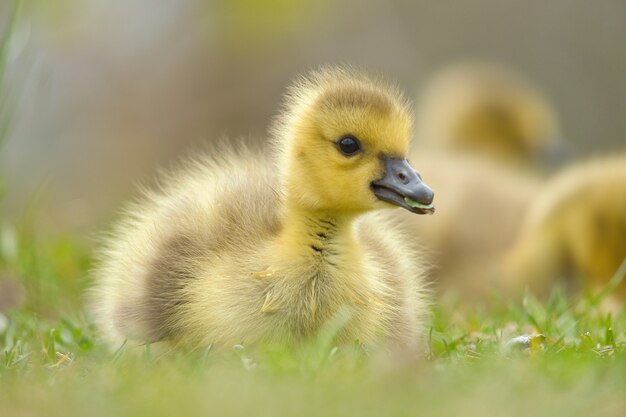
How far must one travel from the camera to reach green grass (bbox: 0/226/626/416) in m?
2.58

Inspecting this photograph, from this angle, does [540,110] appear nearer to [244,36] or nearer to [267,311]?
[244,36]

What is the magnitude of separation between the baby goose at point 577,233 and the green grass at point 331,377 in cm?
158

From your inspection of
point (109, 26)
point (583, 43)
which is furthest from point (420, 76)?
point (109, 26)

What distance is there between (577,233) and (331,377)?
124 inches

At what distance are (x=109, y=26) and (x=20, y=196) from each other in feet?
10.8

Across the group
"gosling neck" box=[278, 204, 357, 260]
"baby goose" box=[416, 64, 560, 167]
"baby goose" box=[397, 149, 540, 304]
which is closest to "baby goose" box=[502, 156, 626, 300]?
"baby goose" box=[397, 149, 540, 304]

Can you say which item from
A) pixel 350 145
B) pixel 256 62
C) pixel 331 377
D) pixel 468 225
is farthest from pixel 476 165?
pixel 256 62

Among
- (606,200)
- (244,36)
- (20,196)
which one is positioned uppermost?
(606,200)

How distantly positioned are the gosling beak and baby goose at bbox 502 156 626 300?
2353 millimetres

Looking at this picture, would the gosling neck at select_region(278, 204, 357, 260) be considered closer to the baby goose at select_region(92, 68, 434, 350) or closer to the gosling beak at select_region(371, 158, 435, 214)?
the baby goose at select_region(92, 68, 434, 350)

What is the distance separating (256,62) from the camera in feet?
43.7

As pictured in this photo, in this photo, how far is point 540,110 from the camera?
367 inches

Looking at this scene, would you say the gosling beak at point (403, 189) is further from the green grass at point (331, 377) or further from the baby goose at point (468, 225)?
the baby goose at point (468, 225)

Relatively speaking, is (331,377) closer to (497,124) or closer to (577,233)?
(577,233)
